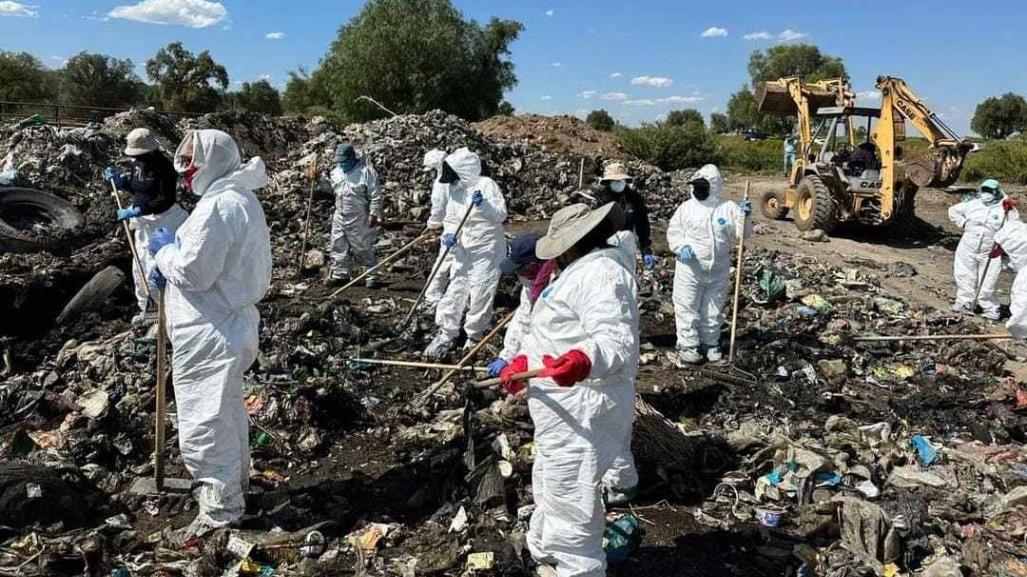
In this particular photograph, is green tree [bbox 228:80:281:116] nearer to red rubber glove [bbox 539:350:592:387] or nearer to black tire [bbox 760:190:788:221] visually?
black tire [bbox 760:190:788:221]

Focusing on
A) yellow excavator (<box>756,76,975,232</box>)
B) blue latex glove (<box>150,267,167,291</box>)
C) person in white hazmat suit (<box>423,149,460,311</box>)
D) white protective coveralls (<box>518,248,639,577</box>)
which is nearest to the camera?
white protective coveralls (<box>518,248,639,577</box>)

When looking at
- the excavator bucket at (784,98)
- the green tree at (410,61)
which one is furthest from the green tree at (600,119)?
the excavator bucket at (784,98)

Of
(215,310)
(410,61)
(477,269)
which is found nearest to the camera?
(215,310)

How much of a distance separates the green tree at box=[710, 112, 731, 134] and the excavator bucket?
47.0 metres

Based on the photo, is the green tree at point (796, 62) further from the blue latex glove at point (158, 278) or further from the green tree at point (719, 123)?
the blue latex glove at point (158, 278)

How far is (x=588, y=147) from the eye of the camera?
1914cm

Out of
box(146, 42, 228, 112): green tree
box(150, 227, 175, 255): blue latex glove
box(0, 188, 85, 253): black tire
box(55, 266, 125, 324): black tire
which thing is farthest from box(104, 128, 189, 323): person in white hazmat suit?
box(146, 42, 228, 112): green tree

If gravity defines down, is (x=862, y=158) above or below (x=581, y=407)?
above

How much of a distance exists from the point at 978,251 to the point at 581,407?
7768 millimetres

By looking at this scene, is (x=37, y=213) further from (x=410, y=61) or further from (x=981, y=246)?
(x=410, y=61)

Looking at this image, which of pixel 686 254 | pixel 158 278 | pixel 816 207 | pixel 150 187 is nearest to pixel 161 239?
pixel 158 278

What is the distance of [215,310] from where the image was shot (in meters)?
3.40

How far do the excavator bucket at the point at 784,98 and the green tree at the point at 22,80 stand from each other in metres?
36.4

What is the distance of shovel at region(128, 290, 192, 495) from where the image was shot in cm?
365
